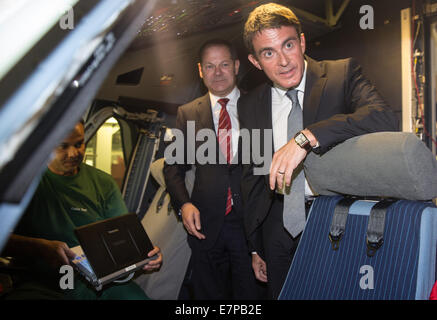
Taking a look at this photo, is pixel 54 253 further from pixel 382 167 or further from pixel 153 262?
pixel 382 167

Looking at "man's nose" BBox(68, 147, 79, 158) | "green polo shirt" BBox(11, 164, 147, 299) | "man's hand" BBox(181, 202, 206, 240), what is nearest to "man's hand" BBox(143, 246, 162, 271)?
"green polo shirt" BBox(11, 164, 147, 299)

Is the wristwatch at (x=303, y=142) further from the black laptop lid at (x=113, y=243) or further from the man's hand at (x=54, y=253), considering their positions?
the man's hand at (x=54, y=253)

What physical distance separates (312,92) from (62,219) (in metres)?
1.72

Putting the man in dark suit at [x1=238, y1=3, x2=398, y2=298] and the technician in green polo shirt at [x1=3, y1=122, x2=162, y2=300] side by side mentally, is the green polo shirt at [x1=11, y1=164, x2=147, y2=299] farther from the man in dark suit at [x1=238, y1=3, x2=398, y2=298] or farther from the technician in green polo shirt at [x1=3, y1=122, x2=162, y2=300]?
the man in dark suit at [x1=238, y1=3, x2=398, y2=298]

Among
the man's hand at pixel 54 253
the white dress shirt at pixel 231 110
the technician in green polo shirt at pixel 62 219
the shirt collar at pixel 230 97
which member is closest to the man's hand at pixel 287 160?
the white dress shirt at pixel 231 110

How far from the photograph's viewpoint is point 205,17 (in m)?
2.39

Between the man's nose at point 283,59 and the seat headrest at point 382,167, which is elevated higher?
the man's nose at point 283,59

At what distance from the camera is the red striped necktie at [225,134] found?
220 centimetres

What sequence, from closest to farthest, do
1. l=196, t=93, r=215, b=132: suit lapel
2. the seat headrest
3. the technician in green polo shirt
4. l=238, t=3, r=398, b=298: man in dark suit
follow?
1. the seat headrest
2. l=238, t=3, r=398, b=298: man in dark suit
3. the technician in green polo shirt
4. l=196, t=93, r=215, b=132: suit lapel

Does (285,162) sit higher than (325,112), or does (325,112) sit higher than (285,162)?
(325,112)

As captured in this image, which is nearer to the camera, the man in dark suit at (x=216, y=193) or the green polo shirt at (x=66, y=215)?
the green polo shirt at (x=66, y=215)

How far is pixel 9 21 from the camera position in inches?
21.0

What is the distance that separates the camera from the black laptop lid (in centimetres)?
190

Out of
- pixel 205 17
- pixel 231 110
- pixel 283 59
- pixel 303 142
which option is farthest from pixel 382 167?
pixel 205 17
